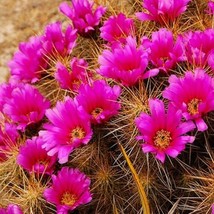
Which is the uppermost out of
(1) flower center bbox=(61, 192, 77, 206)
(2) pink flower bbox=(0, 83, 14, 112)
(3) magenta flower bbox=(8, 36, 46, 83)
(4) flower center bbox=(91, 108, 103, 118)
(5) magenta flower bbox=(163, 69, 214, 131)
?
(3) magenta flower bbox=(8, 36, 46, 83)

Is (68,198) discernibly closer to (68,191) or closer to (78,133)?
(68,191)

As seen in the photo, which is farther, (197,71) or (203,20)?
(203,20)

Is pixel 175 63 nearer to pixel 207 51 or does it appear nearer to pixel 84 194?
pixel 207 51

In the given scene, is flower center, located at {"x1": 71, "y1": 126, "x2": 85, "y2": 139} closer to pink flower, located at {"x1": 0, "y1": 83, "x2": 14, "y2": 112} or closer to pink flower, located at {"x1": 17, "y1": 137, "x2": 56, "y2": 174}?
pink flower, located at {"x1": 17, "y1": 137, "x2": 56, "y2": 174}

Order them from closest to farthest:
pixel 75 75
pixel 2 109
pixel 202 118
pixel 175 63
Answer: pixel 202 118
pixel 175 63
pixel 75 75
pixel 2 109

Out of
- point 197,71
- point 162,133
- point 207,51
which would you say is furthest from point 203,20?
point 162,133

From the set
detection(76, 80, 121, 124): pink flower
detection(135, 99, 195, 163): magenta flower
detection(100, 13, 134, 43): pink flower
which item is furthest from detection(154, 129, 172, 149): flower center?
detection(100, 13, 134, 43): pink flower

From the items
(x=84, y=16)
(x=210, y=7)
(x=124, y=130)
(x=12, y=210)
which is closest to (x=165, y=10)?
(x=210, y=7)
